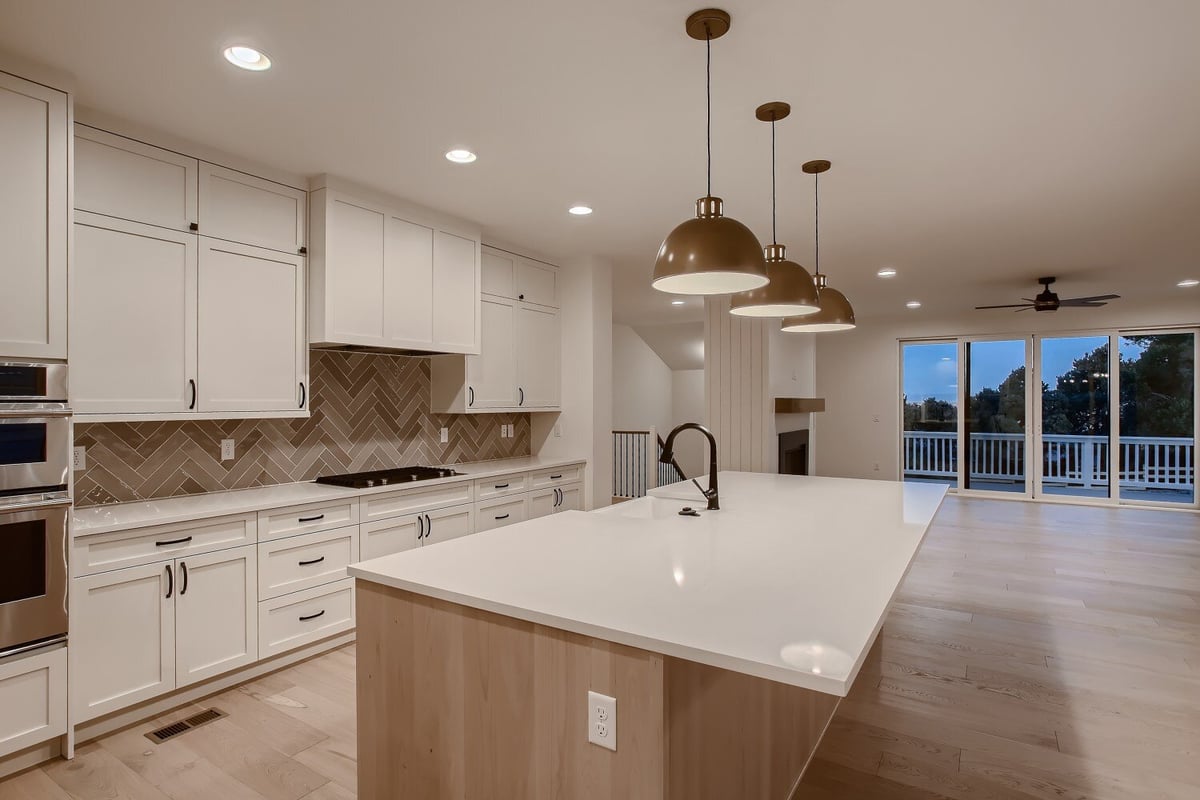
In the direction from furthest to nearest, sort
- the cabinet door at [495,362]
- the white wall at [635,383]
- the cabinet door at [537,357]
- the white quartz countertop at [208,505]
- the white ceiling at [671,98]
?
1. the white wall at [635,383]
2. the cabinet door at [537,357]
3. the cabinet door at [495,362]
4. the white quartz countertop at [208,505]
5. the white ceiling at [671,98]

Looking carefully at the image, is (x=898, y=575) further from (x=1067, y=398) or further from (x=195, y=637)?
(x=1067, y=398)

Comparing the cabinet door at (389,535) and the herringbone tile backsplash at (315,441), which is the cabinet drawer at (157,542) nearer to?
the herringbone tile backsplash at (315,441)

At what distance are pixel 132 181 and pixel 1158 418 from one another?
9948 mm

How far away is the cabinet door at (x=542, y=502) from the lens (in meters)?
Answer: 4.61

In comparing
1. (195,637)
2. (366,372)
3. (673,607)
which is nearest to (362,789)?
(673,607)

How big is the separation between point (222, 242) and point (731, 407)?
4.03 meters

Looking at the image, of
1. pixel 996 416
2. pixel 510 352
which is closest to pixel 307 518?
pixel 510 352

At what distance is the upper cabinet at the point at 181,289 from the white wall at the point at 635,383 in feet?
21.9

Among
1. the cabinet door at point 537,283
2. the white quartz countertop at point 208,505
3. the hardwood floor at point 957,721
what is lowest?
the hardwood floor at point 957,721

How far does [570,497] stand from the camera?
4988mm

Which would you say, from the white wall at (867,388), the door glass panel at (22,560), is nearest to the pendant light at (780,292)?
the door glass panel at (22,560)

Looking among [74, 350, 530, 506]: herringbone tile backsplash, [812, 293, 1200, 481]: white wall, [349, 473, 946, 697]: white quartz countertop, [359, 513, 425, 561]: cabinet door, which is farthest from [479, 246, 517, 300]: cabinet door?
[812, 293, 1200, 481]: white wall

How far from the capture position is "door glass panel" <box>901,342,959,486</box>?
8.82 metres

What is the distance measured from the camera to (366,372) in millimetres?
4090
